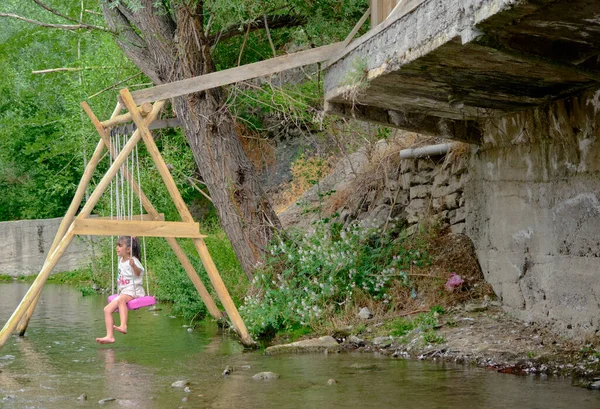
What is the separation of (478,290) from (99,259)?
12.6 m

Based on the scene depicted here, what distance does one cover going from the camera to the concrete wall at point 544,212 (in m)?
7.89

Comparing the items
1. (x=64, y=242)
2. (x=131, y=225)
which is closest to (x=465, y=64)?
(x=131, y=225)

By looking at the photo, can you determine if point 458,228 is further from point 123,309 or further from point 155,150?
point 123,309

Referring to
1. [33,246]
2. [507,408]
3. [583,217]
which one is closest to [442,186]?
[583,217]

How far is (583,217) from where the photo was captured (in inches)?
314

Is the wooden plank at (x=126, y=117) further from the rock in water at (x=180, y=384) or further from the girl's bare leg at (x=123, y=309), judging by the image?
the rock in water at (x=180, y=384)

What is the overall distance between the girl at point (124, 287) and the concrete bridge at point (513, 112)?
294 centimetres

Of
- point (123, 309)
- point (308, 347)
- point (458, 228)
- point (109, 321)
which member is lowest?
point (308, 347)

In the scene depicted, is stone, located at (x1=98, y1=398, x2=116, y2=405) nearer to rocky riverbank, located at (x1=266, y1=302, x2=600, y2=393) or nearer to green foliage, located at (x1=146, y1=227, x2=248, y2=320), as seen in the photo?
rocky riverbank, located at (x1=266, y1=302, x2=600, y2=393)

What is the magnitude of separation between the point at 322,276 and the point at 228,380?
2.87 meters

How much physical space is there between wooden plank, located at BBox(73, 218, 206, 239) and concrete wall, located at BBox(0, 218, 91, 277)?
1505 cm

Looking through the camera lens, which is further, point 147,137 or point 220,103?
point 220,103

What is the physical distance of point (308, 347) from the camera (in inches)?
381

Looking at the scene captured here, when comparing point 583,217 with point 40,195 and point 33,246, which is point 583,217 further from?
point 40,195
